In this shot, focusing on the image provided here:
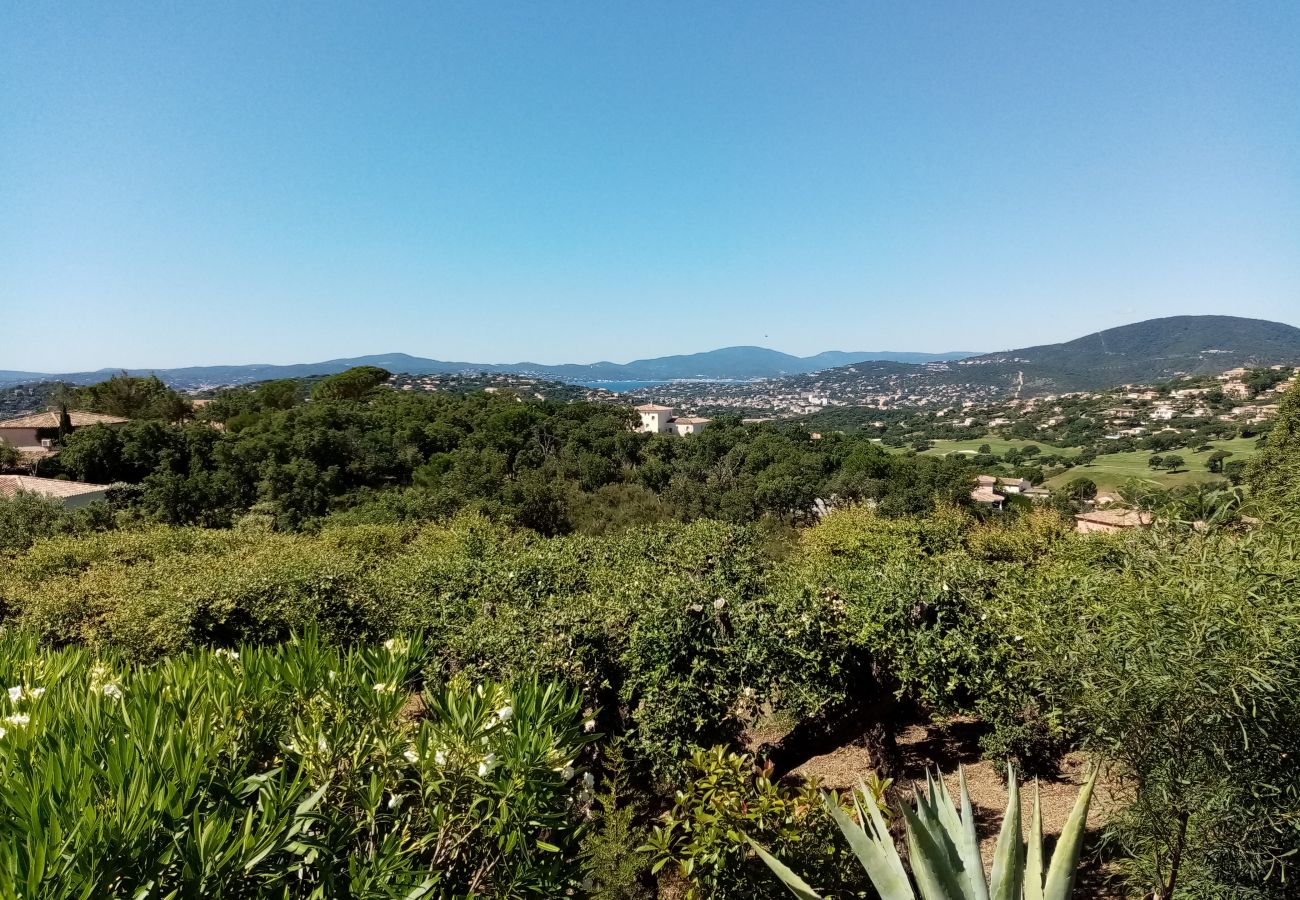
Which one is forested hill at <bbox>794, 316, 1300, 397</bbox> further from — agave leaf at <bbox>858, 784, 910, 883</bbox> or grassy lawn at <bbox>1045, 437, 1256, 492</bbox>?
agave leaf at <bbox>858, 784, 910, 883</bbox>

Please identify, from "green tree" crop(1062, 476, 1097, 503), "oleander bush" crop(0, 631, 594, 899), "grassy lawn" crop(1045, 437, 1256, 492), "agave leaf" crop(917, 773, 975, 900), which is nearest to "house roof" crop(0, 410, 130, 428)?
"oleander bush" crop(0, 631, 594, 899)

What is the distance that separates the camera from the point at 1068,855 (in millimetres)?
2998

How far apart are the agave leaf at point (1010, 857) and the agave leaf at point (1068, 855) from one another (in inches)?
5.6

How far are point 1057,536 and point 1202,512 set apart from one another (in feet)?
34.1

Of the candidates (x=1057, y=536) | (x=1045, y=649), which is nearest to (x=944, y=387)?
(x=1057, y=536)

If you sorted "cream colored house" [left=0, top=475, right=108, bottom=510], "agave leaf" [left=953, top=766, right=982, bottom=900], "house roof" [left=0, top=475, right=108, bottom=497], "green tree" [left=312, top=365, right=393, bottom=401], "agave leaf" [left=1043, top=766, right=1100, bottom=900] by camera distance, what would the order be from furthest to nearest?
1. "green tree" [left=312, top=365, right=393, bottom=401]
2. "cream colored house" [left=0, top=475, right=108, bottom=510]
3. "house roof" [left=0, top=475, right=108, bottom=497]
4. "agave leaf" [left=953, top=766, right=982, bottom=900]
5. "agave leaf" [left=1043, top=766, right=1100, bottom=900]

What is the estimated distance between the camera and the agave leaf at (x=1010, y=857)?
297 centimetres

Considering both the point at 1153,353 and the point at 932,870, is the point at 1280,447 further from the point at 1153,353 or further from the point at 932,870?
the point at 1153,353

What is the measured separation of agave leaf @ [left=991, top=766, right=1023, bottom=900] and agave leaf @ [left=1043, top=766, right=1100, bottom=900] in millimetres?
142

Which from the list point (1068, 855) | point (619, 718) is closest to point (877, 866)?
point (1068, 855)

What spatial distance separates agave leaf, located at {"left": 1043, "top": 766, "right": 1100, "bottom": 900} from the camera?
116 inches

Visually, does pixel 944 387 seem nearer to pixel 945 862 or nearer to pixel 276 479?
pixel 276 479

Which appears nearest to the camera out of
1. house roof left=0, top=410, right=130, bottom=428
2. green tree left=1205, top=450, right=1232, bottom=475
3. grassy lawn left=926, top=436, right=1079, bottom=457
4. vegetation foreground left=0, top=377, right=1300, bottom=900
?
vegetation foreground left=0, top=377, right=1300, bottom=900

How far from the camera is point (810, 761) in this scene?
8.27m
